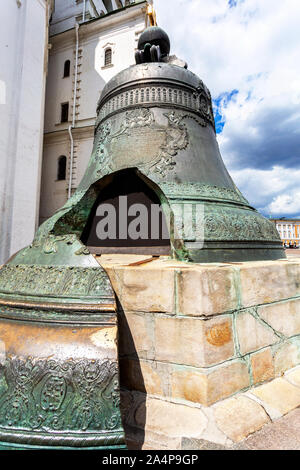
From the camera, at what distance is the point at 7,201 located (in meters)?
8.51

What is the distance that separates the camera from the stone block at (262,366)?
1400 millimetres

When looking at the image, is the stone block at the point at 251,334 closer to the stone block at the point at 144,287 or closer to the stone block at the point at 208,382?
the stone block at the point at 208,382

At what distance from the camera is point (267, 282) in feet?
5.02

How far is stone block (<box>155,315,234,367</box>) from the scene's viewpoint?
1.23 m

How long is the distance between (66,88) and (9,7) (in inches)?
166

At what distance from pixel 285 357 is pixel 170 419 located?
0.79 metres

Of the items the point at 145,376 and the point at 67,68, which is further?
the point at 67,68

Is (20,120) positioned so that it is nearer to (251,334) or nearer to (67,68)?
(67,68)

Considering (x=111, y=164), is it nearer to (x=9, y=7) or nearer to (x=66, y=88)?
(x=9, y=7)

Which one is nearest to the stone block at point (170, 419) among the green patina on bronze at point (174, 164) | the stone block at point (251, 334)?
the stone block at point (251, 334)

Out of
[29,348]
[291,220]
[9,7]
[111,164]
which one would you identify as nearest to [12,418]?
[29,348]

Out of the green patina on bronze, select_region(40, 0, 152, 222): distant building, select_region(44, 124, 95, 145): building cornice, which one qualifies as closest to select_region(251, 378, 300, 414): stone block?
the green patina on bronze

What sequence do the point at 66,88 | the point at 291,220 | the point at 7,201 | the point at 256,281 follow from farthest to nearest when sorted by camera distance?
the point at 291,220
the point at 66,88
the point at 7,201
the point at 256,281

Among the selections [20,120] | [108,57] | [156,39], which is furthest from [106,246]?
[108,57]
